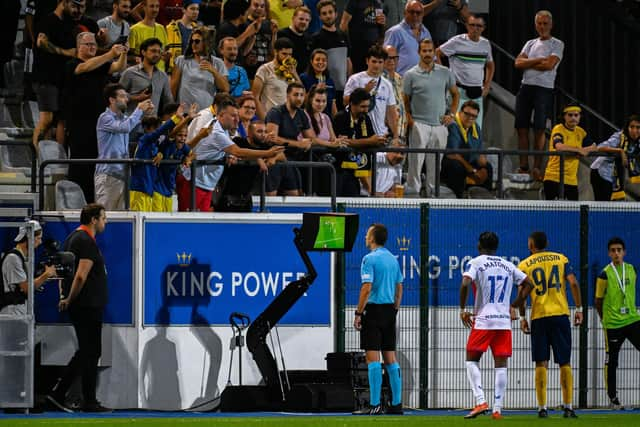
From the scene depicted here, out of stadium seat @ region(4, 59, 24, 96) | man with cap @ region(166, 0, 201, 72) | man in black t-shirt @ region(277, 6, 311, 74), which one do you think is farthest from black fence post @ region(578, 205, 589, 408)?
stadium seat @ region(4, 59, 24, 96)

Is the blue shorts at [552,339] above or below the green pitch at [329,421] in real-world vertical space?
above

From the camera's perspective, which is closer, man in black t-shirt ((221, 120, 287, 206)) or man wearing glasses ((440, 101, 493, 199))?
man in black t-shirt ((221, 120, 287, 206))

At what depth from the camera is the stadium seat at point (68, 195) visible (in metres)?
20.4

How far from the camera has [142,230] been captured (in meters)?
19.9

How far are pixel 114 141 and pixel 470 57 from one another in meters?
6.08

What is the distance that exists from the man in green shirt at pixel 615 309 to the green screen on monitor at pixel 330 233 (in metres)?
4.19

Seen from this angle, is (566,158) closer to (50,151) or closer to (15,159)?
(50,151)

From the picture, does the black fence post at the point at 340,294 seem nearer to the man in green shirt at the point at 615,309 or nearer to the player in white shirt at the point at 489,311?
the player in white shirt at the point at 489,311

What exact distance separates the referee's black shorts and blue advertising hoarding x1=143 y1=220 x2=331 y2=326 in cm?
154

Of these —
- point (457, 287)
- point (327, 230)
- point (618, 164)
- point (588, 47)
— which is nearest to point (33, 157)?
point (327, 230)

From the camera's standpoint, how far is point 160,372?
1995 cm

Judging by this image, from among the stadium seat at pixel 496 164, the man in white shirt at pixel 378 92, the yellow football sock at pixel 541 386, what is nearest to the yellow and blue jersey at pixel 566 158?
the stadium seat at pixel 496 164

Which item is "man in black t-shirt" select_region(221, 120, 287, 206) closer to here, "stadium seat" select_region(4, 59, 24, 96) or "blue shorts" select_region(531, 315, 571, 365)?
"blue shorts" select_region(531, 315, 571, 365)

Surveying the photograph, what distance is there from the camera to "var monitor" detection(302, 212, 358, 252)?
1908 cm
